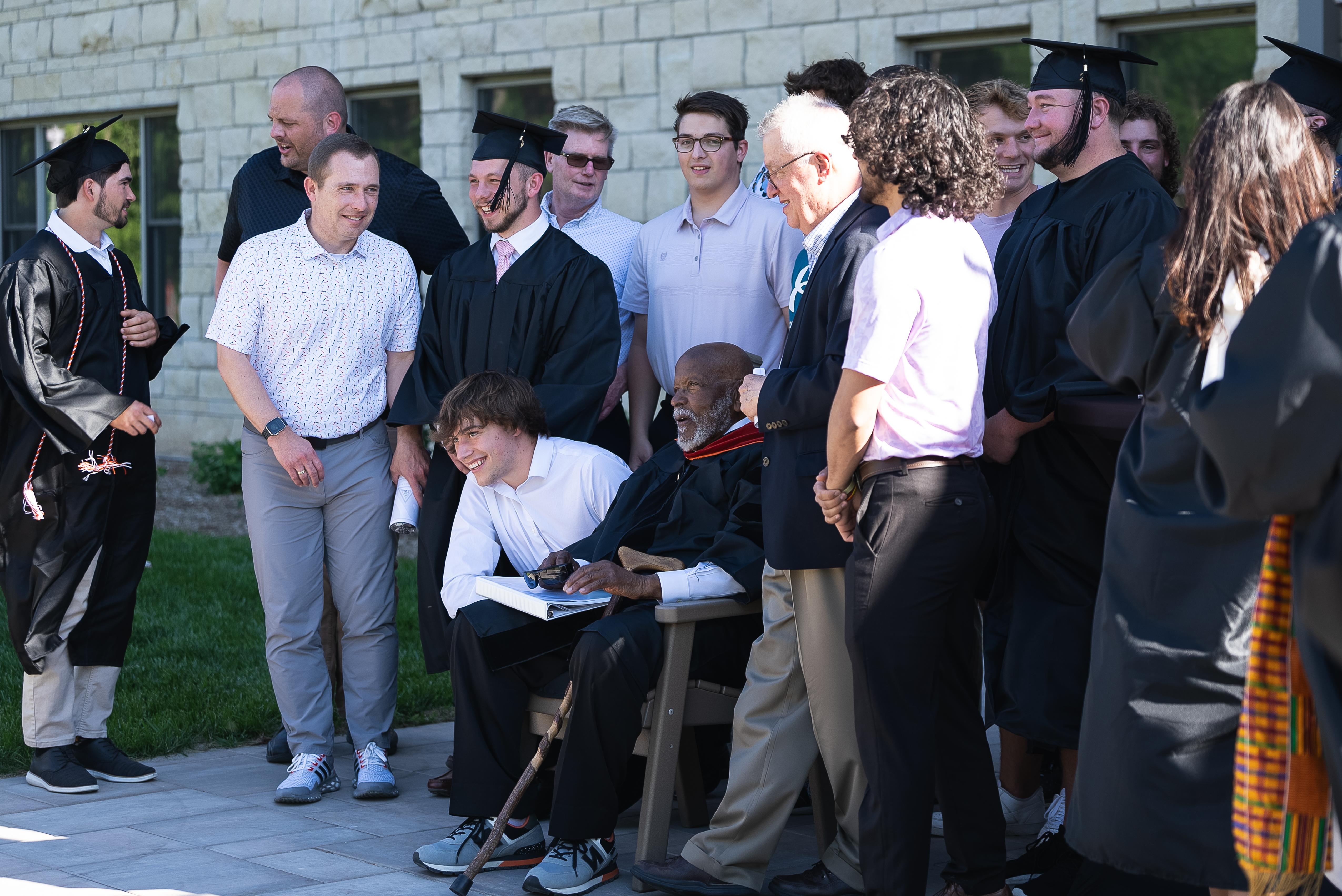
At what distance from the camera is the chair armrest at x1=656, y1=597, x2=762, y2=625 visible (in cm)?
397

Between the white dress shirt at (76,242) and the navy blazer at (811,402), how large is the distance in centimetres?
269

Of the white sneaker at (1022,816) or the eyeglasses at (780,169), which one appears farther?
the white sneaker at (1022,816)

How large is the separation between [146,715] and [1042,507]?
3.62 m

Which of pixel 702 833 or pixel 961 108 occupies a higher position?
pixel 961 108

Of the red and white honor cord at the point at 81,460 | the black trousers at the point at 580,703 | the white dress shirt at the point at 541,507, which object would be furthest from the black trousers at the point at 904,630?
the red and white honor cord at the point at 81,460

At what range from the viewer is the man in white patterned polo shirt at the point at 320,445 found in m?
4.94

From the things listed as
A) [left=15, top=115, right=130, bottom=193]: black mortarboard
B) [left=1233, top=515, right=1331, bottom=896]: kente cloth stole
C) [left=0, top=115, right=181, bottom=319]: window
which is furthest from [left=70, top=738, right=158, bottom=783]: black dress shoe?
[left=0, top=115, right=181, bottom=319]: window

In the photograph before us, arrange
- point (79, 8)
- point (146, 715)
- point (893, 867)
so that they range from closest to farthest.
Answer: point (893, 867)
point (146, 715)
point (79, 8)

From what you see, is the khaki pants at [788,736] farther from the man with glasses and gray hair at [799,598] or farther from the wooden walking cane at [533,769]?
the wooden walking cane at [533,769]

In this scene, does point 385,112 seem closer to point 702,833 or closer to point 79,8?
point 79,8

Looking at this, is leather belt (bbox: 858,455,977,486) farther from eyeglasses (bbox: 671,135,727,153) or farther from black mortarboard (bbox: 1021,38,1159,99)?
eyeglasses (bbox: 671,135,727,153)

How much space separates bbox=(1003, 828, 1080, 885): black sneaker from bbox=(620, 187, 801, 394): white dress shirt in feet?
5.67

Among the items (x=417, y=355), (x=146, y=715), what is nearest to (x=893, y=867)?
(x=417, y=355)

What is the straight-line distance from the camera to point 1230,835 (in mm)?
2506
